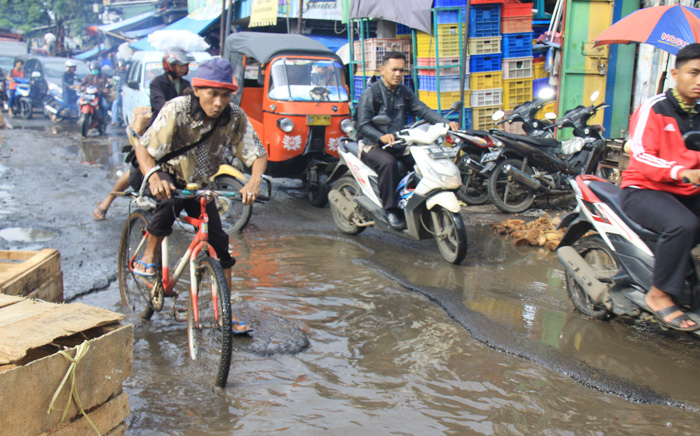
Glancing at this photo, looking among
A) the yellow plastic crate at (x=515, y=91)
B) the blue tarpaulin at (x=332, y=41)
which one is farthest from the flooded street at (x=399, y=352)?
the blue tarpaulin at (x=332, y=41)

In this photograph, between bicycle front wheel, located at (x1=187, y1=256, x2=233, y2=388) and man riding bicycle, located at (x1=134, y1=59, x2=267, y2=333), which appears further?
man riding bicycle, located at (x1=134, y1=59, x2=267, y2=333)

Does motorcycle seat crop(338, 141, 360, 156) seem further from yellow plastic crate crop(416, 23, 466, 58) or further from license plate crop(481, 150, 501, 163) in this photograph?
yellow plastic crate crop(416, 23, 466, 58)

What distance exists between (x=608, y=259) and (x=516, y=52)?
20.9ft

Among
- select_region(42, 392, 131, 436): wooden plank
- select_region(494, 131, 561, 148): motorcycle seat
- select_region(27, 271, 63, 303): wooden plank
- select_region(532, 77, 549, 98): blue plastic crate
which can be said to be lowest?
select_region(42, 392, 131, 436): wooden plank

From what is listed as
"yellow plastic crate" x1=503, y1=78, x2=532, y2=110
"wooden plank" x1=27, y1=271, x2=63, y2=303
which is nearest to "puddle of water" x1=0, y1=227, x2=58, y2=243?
"wooden plank" x1=27, y1=271, x2=63, y2=303

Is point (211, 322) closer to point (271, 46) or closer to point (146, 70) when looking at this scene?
point (271, 46)

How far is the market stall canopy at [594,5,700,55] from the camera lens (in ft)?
21.1

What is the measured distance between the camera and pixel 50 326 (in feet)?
7.72

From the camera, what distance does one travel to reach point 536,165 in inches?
302

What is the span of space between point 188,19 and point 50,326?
2196 cm

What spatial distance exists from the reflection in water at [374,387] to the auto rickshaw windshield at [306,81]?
455 centimetres

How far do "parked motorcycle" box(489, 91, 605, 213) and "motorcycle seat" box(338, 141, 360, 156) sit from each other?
6.39 feet

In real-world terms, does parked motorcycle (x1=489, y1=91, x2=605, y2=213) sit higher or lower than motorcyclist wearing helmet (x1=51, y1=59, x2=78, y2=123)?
lower

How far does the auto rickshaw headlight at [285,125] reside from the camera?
815 centimetres
